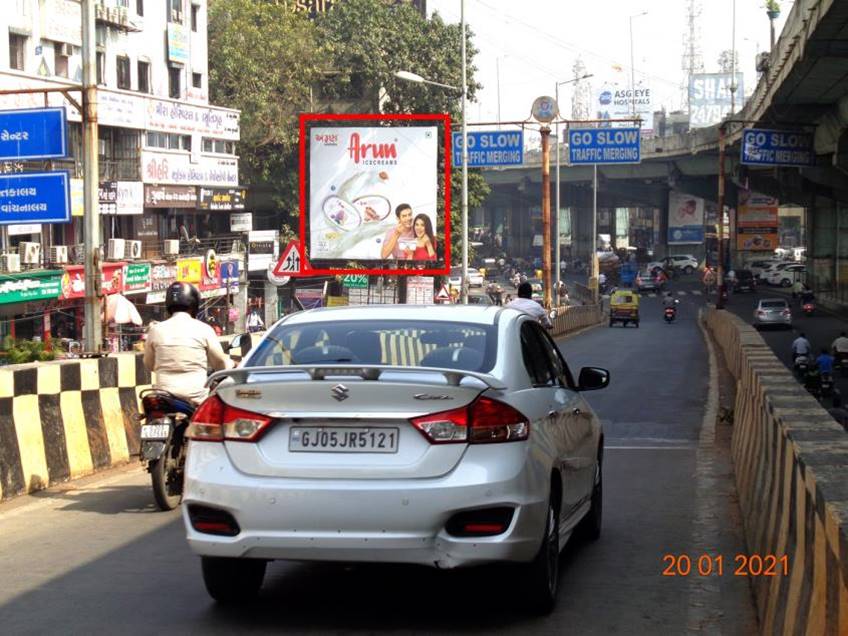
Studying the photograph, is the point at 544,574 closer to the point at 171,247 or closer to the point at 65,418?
the point at 65,418

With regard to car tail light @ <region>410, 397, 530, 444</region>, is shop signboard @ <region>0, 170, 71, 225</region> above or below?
above

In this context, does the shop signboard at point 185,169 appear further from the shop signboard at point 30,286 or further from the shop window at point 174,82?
the shop signboard at point 30,286

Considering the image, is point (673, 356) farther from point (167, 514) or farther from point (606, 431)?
point (167, 514)

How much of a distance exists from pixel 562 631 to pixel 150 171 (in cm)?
4398

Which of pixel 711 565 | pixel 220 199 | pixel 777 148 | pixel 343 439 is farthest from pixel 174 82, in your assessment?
pixel 343 439

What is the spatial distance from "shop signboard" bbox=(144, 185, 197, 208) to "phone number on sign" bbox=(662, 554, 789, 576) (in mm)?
42068

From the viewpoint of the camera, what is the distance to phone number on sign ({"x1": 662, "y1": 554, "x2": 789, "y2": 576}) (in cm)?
736

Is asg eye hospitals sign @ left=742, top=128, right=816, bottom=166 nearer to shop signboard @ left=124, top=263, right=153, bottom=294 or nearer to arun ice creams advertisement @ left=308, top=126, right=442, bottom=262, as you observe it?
arun ice creams advertisement @ left=308, top=126, right=442, bottom=262

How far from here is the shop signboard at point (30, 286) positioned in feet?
121

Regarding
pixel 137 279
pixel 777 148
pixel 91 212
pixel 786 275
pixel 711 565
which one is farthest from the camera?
pixel 786 275

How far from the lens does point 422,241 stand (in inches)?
1478

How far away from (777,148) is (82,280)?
21720 mm

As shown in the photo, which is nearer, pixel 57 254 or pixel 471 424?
pixel 471 424

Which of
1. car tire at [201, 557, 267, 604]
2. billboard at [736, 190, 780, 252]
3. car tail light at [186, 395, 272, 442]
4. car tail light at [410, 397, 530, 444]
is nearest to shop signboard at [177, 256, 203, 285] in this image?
car tire at [201, 557, 267, 604]
